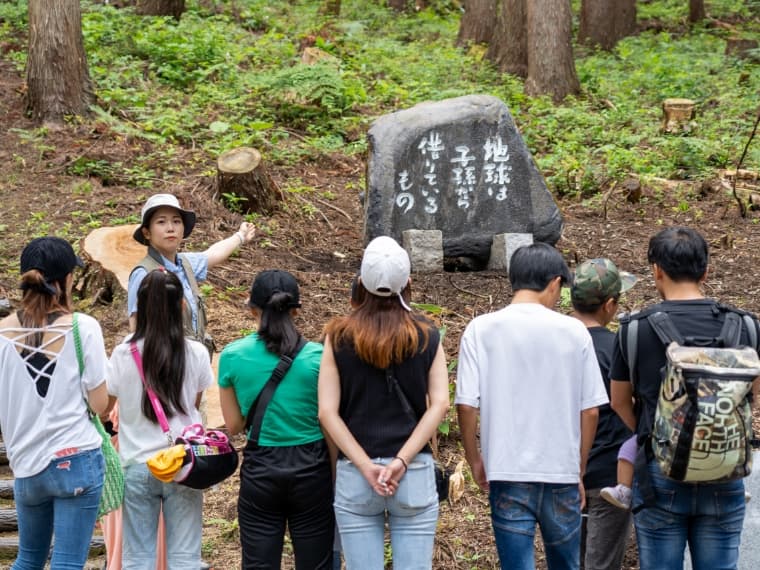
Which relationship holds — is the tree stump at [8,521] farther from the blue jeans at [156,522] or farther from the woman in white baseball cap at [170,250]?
the blue jeans at [156,522]

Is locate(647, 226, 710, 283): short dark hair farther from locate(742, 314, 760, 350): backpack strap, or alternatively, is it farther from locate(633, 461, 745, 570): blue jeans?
locate(633, 461, 745, 570): blue jeans

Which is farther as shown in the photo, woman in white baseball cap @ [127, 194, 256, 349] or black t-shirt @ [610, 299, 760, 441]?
woman in white baseball cap @ [127, 194, 256, 349]

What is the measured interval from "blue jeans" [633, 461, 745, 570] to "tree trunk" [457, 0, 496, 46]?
1833 cm

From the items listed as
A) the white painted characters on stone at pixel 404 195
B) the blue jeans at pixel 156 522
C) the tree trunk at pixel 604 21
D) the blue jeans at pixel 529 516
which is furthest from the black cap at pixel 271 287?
the tree trunk at pixel 604 21

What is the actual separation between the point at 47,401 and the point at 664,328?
8.47 ft

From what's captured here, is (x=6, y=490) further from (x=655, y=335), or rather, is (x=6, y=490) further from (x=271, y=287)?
(x=655, y=335)

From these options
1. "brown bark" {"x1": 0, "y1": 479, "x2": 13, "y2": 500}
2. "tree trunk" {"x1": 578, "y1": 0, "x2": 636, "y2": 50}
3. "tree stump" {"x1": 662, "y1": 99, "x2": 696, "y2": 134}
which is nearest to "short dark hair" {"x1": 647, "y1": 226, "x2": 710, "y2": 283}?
"brown bark" {"x1": 0, "y1": 479, "x2": 13, "y2": 500}

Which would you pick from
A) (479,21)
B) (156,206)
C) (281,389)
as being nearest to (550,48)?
(479,21)

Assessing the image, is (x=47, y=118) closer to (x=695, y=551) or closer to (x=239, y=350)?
(x=239, y=350)

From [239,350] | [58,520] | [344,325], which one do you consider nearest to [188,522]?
[58,520]

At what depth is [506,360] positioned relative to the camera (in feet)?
13.4

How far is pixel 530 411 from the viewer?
4.09m

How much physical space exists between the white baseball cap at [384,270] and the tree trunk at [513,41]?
1570 cm

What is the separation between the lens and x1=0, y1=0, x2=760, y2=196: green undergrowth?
1375 cm
